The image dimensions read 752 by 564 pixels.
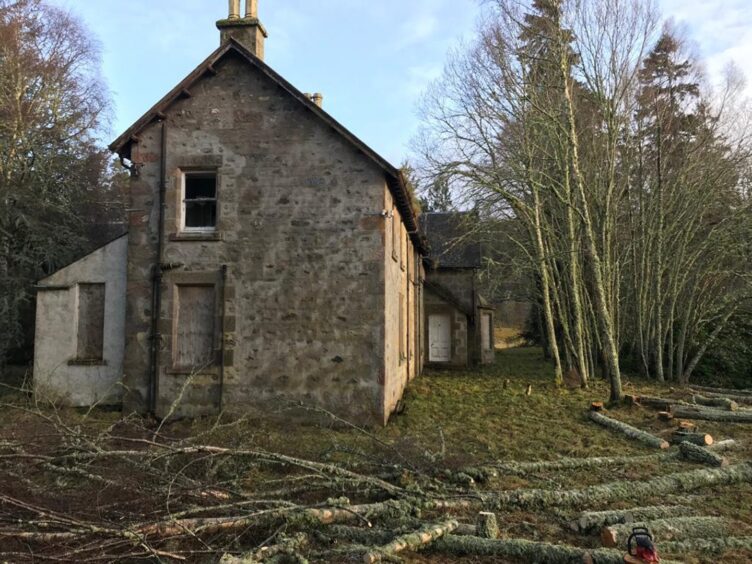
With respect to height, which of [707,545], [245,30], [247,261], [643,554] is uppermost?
[245,30]

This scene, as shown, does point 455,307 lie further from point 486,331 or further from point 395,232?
point 395,232

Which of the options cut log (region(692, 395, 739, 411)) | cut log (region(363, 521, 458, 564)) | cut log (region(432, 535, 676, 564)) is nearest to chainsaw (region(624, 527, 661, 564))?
cut log (region(432, 535, 676, 564))

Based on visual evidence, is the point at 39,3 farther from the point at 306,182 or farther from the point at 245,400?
the point at 245,400

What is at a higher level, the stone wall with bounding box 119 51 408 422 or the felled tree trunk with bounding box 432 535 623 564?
the stone wall with bounding box 119 51 408 422

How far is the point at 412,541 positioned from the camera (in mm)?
4883

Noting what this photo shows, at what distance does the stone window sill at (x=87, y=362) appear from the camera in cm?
1188

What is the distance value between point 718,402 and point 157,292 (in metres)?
12.8

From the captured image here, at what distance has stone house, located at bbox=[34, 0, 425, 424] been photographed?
10.9 metres

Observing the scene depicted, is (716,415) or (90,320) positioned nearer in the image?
(716,415)

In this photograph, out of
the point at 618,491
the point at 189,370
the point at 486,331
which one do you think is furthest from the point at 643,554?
the point at 486,331

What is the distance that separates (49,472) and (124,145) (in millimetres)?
7312

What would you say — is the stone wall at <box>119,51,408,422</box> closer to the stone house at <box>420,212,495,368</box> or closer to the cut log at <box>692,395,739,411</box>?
the cut log at <box>692,395,739,411</box>

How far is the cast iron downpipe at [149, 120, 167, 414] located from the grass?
992mm

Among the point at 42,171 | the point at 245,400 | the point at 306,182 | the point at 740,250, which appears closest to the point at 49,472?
the point at 245,400
